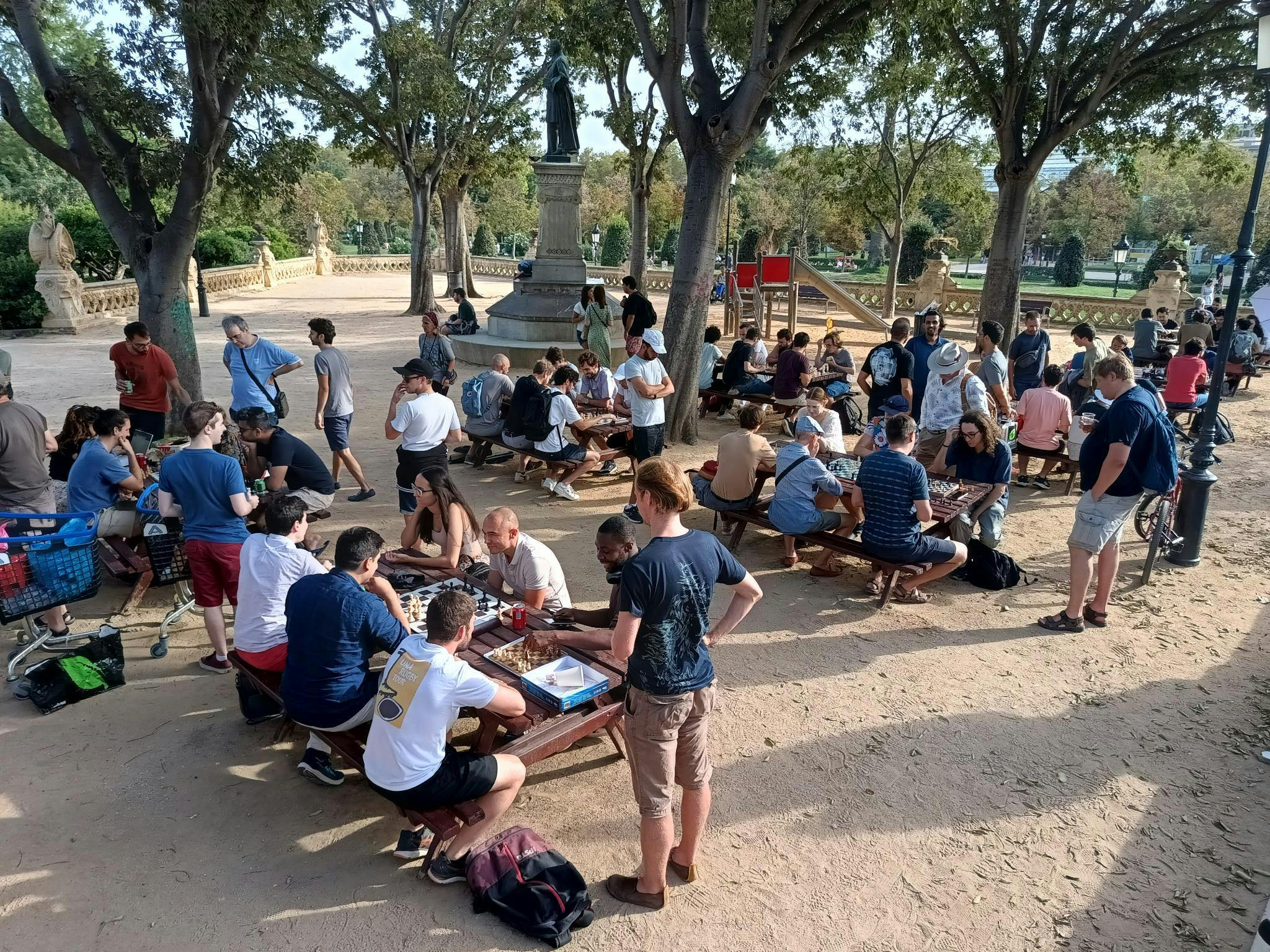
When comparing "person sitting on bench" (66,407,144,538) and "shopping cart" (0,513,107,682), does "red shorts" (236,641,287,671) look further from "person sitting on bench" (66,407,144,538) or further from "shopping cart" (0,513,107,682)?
"person sitting on bench" (66,407,144,538)

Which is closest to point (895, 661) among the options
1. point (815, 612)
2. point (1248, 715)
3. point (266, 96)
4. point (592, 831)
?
point (815, 612)

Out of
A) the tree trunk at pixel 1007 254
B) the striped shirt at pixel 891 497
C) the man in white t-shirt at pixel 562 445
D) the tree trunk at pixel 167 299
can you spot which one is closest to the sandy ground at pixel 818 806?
the striped shirt at pixel 891 497

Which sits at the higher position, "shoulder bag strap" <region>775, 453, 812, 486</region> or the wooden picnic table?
"shoulder bag strap" <region>775, 453, 812, 486</region>

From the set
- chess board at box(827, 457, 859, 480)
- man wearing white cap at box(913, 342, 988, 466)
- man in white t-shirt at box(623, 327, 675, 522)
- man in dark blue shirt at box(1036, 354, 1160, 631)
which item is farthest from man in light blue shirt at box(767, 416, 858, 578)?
man in dark blue shirt at box(1036, 354, 1160, 631)

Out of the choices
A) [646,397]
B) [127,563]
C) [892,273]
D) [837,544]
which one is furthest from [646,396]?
[892,273]

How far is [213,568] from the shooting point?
5094 mm

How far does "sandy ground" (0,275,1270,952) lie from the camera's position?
138 inches

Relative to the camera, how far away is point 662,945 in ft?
11.1

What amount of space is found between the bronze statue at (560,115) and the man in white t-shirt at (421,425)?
11974 millimetres

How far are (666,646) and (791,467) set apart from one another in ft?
12.4

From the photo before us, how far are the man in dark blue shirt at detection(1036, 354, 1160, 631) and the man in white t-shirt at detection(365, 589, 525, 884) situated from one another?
14.2 ft

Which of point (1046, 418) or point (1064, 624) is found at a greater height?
point (1046, 418)

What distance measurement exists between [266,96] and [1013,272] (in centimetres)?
1233

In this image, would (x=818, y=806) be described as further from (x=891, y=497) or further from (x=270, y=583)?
(x=270, y=583)
